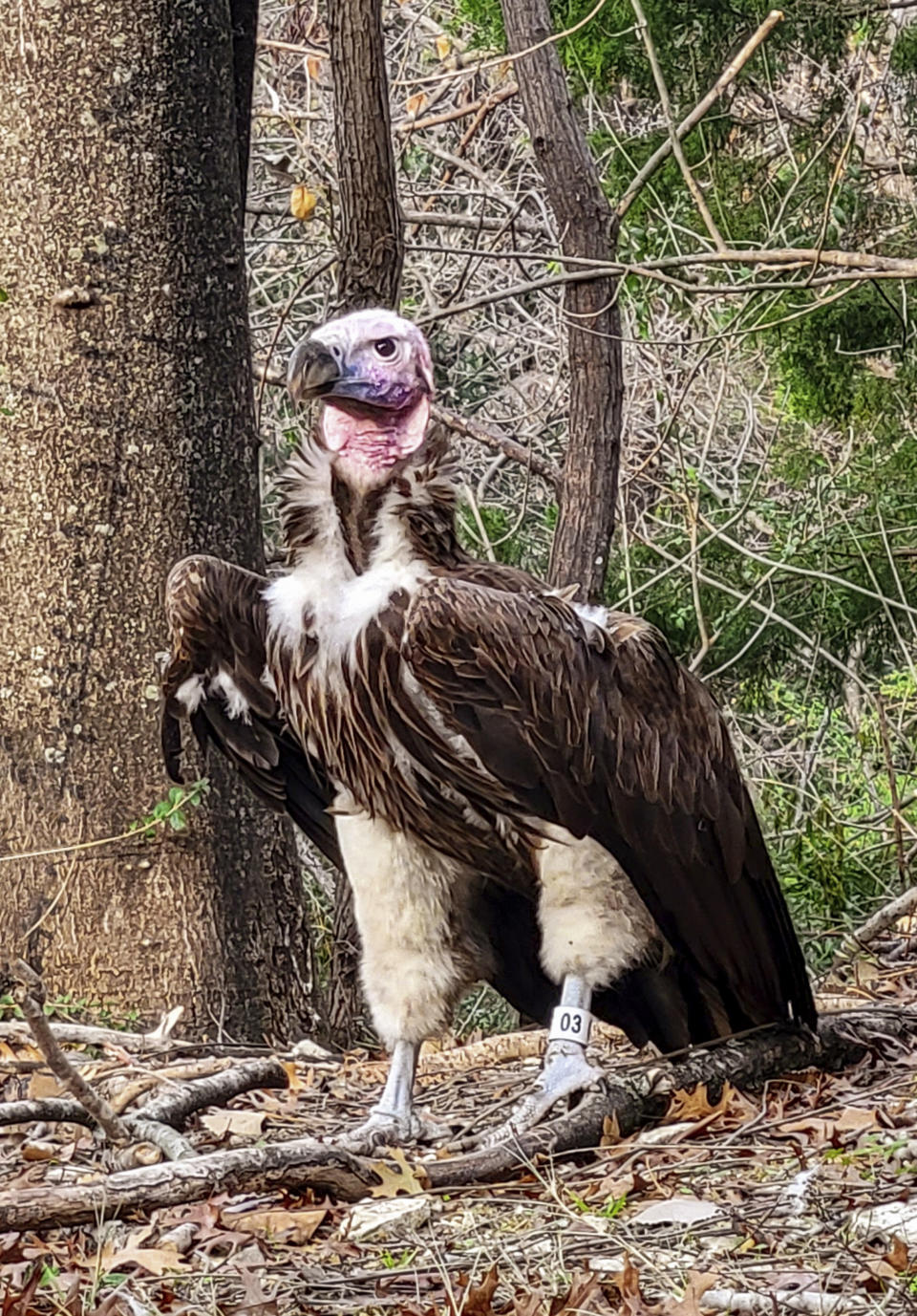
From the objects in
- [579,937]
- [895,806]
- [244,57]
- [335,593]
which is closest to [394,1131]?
[579,937]

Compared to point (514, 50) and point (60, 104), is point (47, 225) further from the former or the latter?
point (514, 50)

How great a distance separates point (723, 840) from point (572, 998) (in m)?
0.48

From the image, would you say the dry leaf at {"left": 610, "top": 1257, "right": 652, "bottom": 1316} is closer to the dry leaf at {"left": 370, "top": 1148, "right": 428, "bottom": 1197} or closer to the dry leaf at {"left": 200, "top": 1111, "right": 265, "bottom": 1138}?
the dry leaf at {"left": 370, "top": 1148, "right": 428, "bottom": 1197}

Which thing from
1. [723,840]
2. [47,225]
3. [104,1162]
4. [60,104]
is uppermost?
[60,104]

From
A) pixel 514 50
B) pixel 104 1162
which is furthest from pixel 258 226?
pixel 104 1162

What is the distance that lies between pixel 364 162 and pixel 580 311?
1.23 m

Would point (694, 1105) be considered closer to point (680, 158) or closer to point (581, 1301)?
point (581, 1301)

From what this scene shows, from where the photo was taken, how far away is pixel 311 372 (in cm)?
385

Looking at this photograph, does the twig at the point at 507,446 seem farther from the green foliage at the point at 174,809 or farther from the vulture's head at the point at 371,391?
the vulture's head at the point at 371,391

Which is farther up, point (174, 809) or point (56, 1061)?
point (174, 809)

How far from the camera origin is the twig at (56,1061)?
2.93 meters

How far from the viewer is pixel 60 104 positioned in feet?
15.9

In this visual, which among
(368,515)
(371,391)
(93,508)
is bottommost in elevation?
(368,515)

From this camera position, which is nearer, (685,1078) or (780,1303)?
(780,1303)
